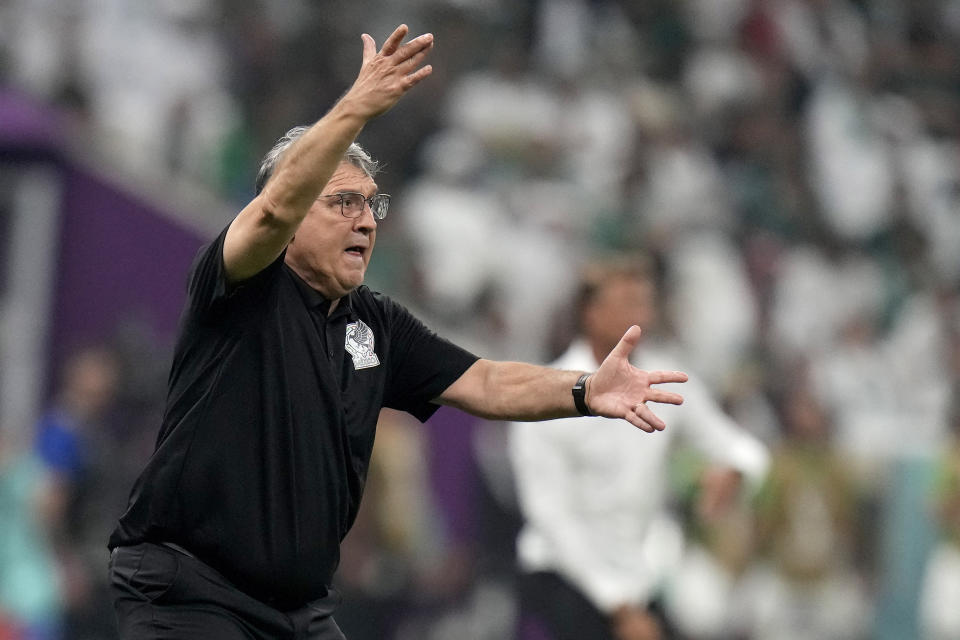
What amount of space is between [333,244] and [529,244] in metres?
7.72

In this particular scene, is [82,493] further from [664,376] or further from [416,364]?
[664,376]

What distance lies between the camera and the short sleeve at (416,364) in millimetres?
4949

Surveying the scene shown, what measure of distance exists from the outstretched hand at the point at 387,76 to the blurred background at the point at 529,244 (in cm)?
508

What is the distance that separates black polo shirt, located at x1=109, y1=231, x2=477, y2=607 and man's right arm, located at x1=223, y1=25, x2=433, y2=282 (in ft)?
0.37

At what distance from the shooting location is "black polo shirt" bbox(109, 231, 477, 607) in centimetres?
432

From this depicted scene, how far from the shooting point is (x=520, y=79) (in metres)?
13.7

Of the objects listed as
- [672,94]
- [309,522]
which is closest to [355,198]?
[309,522]

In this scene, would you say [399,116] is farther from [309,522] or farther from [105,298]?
[309,522]

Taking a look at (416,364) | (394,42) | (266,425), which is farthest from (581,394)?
(394,42)

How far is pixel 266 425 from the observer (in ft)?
14.3

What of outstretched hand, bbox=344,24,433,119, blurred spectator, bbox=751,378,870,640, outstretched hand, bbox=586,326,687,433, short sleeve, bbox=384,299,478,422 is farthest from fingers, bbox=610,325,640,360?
blurred spectator, bbox=751,378,870,640

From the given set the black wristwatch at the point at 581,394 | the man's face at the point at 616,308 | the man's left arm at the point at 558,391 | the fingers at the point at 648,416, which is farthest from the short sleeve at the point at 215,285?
the man's face at the point at 616,308

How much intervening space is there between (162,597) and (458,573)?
210 inches

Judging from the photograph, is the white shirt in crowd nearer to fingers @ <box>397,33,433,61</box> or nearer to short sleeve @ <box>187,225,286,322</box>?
short sleeve @ <box>187,225,286,322</box>
